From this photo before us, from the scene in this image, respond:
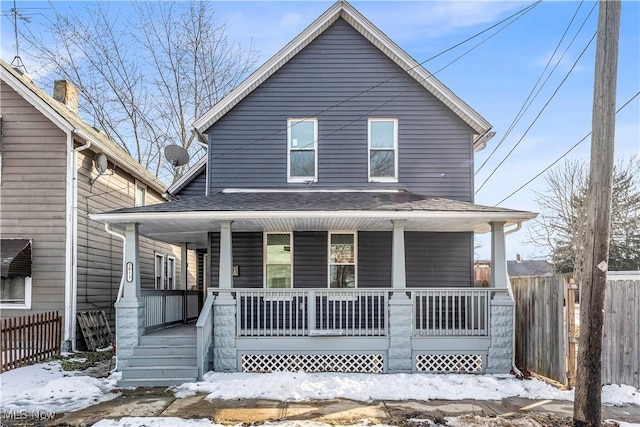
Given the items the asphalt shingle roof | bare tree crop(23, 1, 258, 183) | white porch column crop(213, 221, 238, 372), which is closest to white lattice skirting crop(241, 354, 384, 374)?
white porch column crop(213, 221, 238, 372)

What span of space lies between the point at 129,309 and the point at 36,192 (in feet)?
15.2

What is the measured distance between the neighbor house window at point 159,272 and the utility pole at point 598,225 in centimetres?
1480

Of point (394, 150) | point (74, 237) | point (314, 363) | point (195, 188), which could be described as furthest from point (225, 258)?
point (394, 150)

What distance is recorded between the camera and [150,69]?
2456 centimetres

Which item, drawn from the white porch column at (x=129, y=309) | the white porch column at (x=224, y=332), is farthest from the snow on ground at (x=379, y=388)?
the white porch column at (x=129, y=309)

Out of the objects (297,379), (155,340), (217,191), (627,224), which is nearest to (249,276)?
(217,191)

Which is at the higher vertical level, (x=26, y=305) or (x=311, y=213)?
(x=311, y=213)

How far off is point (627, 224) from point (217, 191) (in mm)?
21632

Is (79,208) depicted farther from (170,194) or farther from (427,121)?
(427,121)

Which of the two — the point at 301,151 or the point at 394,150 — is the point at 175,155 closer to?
the point at 301,151

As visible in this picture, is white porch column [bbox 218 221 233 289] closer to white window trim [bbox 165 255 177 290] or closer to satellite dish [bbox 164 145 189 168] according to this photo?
satellite dish [bbox 164 145 189 168]

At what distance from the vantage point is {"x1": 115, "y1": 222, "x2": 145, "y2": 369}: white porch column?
9469mm

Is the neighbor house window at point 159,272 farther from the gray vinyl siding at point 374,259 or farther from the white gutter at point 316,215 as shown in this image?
the gray vinyl siding at point 374,259

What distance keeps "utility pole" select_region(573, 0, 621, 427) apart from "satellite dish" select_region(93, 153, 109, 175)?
1120 centimetres
